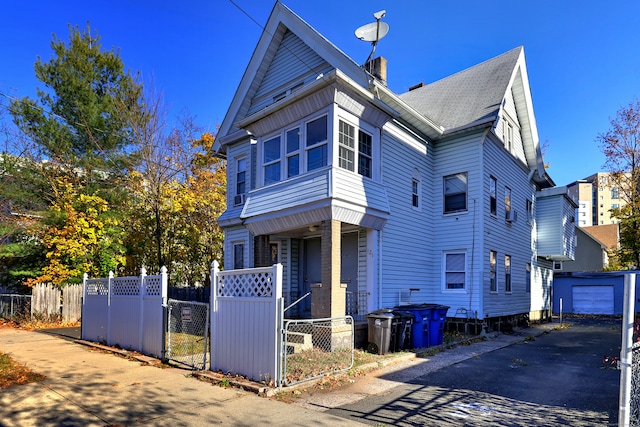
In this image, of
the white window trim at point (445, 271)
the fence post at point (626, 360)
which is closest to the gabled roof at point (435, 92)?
the white window trim at point (445, 271)

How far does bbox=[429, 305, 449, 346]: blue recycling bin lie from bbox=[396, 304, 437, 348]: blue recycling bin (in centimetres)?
12

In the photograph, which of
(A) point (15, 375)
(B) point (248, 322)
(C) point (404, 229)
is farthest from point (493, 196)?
(A) point (15, 375)

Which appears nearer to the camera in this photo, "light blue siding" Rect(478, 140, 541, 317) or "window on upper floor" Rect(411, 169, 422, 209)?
"window on upper floor" Rect(411, 169, 422, 209)

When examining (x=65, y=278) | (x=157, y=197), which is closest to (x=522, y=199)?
(x=157, y=197)

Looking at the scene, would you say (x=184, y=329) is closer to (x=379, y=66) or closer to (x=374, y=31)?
(x=374, y=31)

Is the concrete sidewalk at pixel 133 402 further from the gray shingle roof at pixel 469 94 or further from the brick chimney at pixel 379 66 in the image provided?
the brick chimney at pixel 379 66

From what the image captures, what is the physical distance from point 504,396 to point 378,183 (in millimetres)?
6615

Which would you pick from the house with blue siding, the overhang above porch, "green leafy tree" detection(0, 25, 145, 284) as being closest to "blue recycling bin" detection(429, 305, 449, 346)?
the house with blue siding

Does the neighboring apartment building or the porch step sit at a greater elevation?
the neighboring apartment building

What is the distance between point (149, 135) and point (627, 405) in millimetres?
21116

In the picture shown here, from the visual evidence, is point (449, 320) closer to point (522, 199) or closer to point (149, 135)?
point (522, 199)

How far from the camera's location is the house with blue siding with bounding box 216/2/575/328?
1102cm

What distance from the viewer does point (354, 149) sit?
11227 mm

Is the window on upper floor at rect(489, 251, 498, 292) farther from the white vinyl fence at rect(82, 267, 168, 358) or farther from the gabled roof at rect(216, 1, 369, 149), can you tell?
the white vinyl fence at rect(82, 267, 168, 358)
